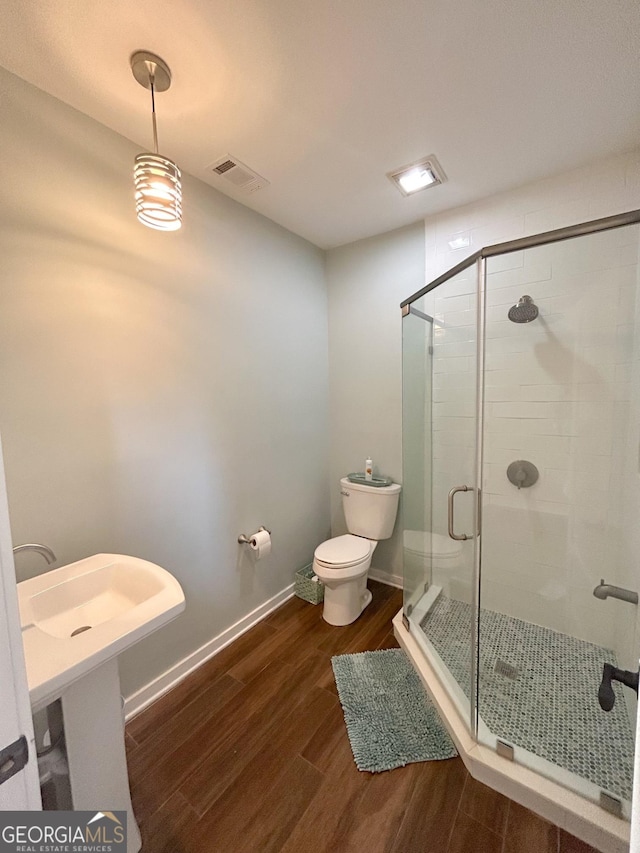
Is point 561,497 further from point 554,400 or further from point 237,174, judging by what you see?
point 237,174

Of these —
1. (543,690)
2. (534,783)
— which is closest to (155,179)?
(534,783)

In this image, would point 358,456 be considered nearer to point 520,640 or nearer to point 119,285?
point 520,640

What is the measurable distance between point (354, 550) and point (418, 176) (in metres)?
2.13

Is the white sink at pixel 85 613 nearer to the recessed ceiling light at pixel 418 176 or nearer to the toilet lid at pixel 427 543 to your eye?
the toilet lid at pixel 427 543

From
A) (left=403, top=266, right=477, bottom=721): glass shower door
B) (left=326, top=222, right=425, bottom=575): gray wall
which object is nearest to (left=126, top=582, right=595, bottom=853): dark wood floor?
(left=403, top=266, right=477, bottom=721): glass shower door

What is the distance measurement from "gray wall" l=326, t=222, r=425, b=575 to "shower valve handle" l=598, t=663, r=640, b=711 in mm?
1462

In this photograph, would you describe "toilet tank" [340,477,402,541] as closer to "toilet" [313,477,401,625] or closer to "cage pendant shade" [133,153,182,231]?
"toilet" [313,477,401,625]

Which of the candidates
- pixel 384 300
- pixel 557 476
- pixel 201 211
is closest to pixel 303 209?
pixel 201 211

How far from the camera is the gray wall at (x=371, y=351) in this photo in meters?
2.27

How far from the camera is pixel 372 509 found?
7.43 ft

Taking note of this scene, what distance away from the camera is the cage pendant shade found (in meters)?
1.04

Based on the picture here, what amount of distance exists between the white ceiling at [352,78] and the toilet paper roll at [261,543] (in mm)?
1938

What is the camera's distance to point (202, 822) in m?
1.12

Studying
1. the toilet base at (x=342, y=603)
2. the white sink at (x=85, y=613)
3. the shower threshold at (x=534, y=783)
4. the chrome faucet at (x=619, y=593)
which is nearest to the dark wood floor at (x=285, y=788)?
the shower threshold at (x=534, y=783)
